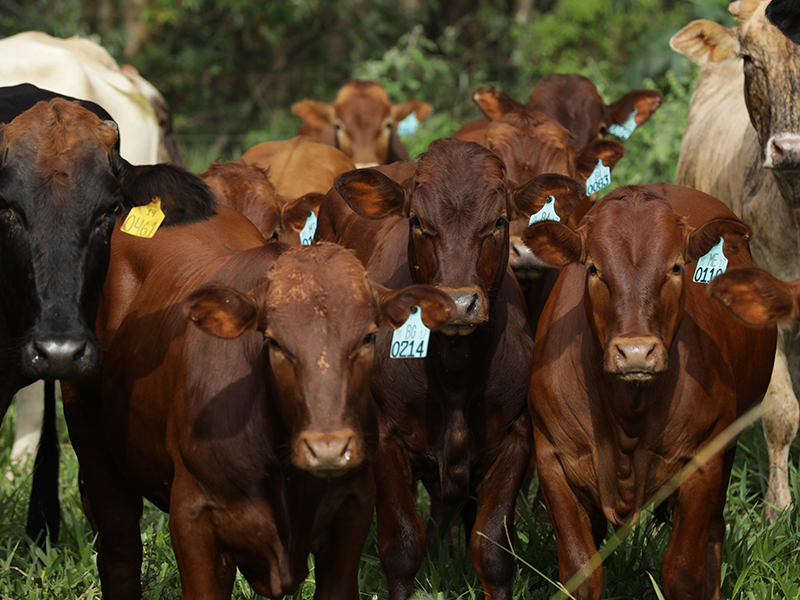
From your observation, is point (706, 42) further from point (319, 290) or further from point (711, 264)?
point (319, 290)

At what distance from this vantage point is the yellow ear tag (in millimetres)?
3979

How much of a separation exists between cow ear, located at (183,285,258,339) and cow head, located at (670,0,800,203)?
2.87m

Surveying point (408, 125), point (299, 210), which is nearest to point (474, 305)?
point (299, 210)

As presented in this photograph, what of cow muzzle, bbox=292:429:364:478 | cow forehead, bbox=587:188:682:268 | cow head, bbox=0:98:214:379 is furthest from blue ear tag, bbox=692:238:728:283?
cow head, bbox=0:98:214:379

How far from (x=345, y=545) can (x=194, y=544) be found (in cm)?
50

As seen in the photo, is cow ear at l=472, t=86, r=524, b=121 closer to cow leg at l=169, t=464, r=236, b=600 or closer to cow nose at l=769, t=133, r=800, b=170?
cow nose at l=769, t=133, r=800, b=170

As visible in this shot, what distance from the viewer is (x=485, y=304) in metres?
3.90

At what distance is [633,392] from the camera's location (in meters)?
3.70

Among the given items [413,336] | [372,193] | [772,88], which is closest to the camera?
[413,336]

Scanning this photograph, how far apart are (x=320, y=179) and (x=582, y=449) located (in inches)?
156

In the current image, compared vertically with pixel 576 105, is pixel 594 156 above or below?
above

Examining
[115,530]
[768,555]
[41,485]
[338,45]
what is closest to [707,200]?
[768,555]

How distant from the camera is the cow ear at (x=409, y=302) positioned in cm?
327

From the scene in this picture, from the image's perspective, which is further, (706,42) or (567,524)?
(706,42)
